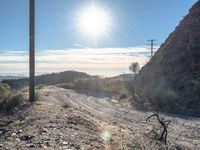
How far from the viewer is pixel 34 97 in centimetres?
2948

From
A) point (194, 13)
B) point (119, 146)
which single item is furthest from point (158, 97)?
point (119, 146)

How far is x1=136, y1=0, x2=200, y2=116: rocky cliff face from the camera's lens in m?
38.4

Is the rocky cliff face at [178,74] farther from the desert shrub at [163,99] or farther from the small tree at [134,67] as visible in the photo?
the small tree at [134,67]

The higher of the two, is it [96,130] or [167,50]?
[167,50]

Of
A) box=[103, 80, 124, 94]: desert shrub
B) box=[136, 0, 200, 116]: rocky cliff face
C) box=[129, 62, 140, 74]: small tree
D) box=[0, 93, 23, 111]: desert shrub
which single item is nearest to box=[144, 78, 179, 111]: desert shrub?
box=[136, 0, 200, 116]: rocky cliff face

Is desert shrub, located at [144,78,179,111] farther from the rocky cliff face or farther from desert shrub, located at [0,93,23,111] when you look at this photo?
desert shrub, located at [0,93,23,111]

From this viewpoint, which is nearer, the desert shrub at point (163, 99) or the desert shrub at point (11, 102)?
the desert shrub at point (11, 102)

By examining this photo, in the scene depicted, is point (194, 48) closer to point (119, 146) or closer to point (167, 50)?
point (167, 50)

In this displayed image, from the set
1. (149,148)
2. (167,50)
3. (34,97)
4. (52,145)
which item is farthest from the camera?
(167,50)

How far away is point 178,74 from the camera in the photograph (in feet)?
164

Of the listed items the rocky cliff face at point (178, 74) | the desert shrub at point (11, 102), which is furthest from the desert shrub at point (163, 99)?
the desert shrub at point (11, 102)

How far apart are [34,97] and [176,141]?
541 inches

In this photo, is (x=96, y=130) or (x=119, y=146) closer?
(x=119, y=146)

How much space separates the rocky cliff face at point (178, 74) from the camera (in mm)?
38406
